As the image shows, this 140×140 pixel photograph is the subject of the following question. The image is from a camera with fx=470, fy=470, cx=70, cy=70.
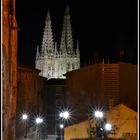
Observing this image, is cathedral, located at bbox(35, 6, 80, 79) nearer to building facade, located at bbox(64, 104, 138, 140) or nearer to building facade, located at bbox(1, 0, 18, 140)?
building facade, located at bbox(64, 104, 138, 140)

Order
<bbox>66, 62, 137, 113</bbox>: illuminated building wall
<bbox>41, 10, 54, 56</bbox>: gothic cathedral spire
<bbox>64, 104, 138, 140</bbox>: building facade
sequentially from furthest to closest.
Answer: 1. <bbox>41, 10, 54, 56</bbox>: gothic cathedral spire
2. <bbox>66, 62, 137, 113</bbox>: illuminated building wall
3. <bbox>64, 104, 138, 140</bbox>: building facade

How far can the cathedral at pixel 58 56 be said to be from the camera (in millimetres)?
73312

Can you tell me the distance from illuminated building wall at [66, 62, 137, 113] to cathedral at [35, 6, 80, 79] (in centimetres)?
4703

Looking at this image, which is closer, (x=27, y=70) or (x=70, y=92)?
(x=70, y=92)

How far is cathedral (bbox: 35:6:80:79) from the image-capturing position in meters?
73.3

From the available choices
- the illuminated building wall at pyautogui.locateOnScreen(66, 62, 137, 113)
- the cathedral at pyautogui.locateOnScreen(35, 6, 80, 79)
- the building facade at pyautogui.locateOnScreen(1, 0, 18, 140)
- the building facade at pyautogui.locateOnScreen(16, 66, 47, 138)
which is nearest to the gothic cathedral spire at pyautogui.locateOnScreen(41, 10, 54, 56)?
the cathedral at pyautogui.locateOnScreen(35, 6, 80, 79)

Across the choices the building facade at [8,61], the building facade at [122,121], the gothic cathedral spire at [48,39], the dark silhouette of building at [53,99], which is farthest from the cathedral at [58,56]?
the building facade at [8,61]

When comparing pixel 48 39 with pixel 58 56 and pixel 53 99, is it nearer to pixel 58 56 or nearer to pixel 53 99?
pixel 58 56

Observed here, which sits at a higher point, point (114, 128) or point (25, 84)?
point (25, 84)

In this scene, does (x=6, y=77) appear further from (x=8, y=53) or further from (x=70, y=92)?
(x=70, y=92)

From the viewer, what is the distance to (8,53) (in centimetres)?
1241

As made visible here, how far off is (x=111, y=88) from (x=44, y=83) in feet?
50.9

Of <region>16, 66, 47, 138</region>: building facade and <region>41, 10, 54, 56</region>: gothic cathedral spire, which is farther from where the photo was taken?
<region>41, 10, 54, 56</region>: gothic cathedral spire

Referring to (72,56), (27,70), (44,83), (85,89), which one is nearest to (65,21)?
(72,56)
